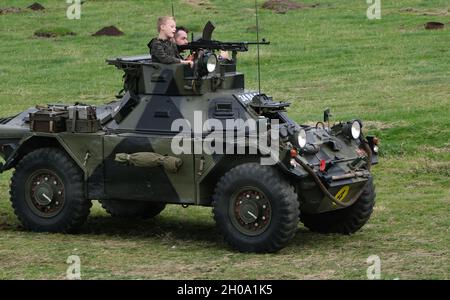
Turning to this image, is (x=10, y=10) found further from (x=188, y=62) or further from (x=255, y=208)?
(x=255, y=208)

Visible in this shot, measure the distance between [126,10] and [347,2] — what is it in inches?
359

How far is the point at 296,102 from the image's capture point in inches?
1280

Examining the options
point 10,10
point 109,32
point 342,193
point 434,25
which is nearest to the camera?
point 342,193

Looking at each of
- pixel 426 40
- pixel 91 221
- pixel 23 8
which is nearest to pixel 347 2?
pixel 426 40

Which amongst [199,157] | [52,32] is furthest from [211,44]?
[52,32]

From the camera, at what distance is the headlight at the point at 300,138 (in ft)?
53.4

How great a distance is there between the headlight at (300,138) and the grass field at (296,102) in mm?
1428

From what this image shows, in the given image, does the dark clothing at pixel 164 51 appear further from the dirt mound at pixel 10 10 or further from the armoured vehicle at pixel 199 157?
the dirt mound at pixel 10 10

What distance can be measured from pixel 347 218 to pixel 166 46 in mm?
3512

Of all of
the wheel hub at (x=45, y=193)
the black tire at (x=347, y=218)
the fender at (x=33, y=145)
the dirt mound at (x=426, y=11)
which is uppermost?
the dirt mound at (x=426, y=11)

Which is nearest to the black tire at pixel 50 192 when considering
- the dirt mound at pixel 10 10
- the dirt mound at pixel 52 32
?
the dirt mound at pixel 52 32

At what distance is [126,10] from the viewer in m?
52.0

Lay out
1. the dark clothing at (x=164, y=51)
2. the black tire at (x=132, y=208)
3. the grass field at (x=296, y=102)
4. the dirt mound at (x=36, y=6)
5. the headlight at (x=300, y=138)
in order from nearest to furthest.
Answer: the grass field at (x=296, y=102), the headlight at (x=300, y=138), the dark clothing at (x=164, y=51), the black tire at (x=132, y=208), the dirt mound at (x=36, y=6)

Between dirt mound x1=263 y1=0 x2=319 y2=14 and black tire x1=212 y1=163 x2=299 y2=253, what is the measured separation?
33.8 metres
